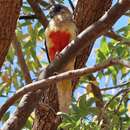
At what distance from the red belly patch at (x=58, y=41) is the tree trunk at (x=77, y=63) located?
0.21 metres

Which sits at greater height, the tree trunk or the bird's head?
the bird's head

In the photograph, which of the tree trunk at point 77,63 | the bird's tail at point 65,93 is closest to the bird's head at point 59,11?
the tree trunk at point 77,63

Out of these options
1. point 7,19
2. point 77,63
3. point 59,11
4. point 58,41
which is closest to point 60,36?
point 58,41

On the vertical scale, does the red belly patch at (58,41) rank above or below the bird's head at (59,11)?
below

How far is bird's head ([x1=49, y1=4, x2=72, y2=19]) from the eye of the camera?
3.90 meters

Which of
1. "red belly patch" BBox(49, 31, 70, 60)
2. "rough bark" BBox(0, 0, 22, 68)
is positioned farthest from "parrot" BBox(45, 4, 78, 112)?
"rough bark" BBox(0, 0, 22, 68)

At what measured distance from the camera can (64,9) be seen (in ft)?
13.2

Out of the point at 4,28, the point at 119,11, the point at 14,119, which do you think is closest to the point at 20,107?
the point at 14,119

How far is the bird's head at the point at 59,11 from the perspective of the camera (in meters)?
3.90

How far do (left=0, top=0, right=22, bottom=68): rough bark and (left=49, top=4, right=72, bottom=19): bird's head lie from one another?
4.57ft

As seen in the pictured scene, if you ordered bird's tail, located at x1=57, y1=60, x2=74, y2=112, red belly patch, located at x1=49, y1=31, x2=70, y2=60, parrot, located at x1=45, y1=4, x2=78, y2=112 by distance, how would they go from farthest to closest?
1. red belly patch, located at x1=49, y1=31, x2=70, y2=60
2. parrot, located at x1=45, y1=4, x2=78, y2=112
3. bird's tail, located at x1=57, y1=60, x2=74, y2=112

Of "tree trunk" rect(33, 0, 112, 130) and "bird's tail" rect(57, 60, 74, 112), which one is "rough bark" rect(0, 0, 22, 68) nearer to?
"bird's tail" rect(57, 60, 74, 112)

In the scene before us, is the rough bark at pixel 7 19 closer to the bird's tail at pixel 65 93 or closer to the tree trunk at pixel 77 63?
the bird's tail at pixel 65 93

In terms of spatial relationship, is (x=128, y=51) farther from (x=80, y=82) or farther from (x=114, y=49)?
(x=80, y=82)
